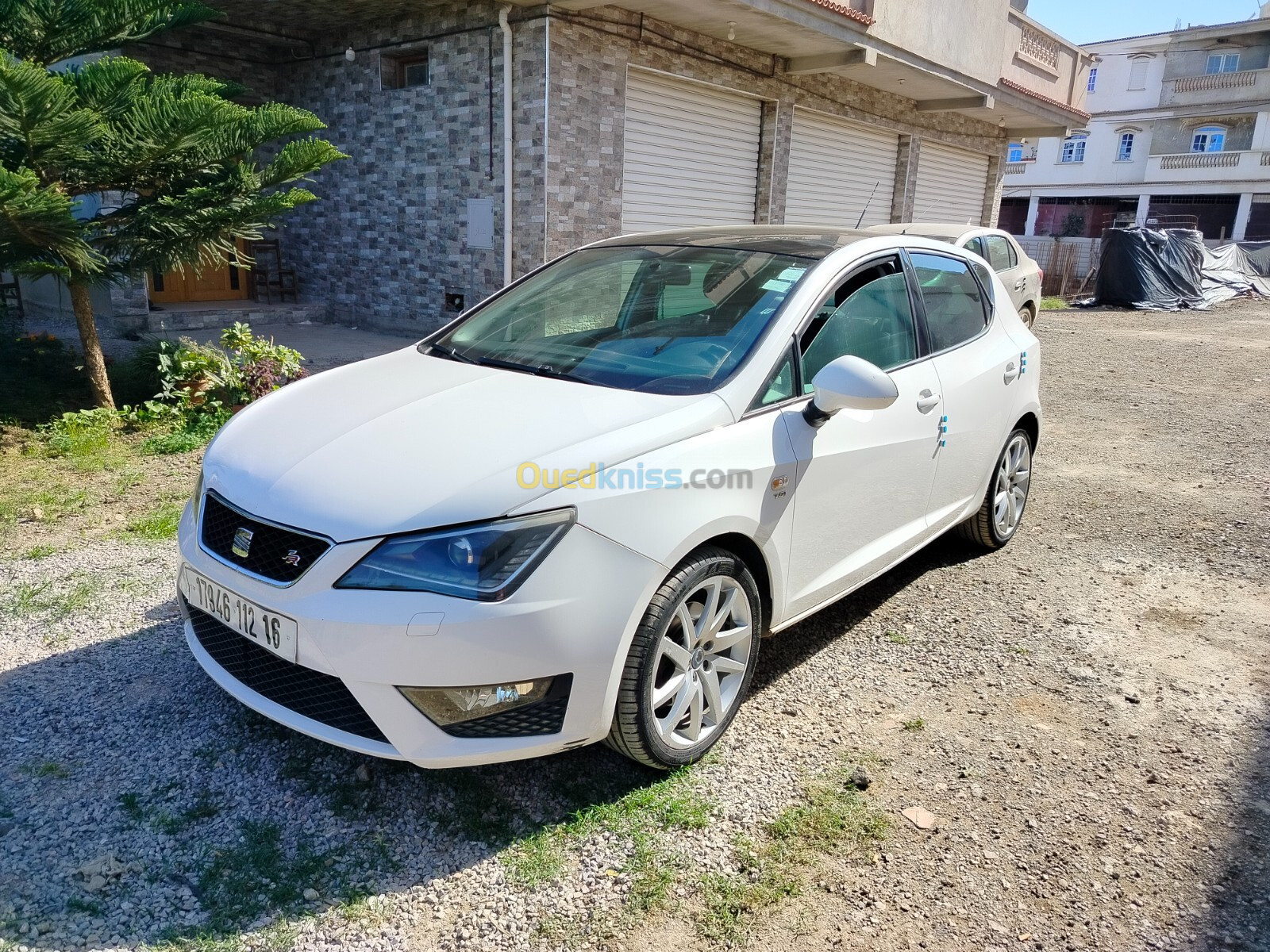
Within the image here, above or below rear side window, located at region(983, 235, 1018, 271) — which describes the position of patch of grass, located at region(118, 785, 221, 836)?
below

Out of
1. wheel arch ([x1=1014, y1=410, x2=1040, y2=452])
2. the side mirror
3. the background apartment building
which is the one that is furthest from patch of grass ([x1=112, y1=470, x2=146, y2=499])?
the background apartment building

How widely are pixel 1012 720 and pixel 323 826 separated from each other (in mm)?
2428

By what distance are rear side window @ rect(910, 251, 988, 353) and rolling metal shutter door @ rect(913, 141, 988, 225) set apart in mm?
13953

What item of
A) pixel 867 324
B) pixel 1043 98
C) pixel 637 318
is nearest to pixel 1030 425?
pixel 867 324

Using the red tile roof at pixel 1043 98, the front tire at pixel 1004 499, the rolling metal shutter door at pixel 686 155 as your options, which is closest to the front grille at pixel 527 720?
the front tire at pixel 1004 499

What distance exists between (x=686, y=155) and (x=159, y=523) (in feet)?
28.8

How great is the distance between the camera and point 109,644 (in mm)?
3652

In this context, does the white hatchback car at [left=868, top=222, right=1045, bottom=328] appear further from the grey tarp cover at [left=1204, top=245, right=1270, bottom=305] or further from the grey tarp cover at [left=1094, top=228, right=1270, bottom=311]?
the grey tarp cover at [left=1204, top=245, right=1270, bottom=305]

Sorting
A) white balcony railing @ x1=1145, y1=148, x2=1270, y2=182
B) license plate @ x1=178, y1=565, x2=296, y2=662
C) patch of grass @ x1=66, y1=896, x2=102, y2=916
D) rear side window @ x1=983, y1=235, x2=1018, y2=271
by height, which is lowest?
patch of grass @ x1=66, y1=896, x2=102, y2=916

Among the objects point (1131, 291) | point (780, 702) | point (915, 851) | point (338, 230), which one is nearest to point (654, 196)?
point (338, 230)

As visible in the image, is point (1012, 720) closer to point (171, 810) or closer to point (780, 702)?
point (780, 702)

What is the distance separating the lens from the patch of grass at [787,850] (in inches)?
95.3

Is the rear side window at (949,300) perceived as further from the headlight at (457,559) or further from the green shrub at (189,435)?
the green shrub at (189,435)

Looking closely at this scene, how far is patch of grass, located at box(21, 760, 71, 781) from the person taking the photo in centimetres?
285
